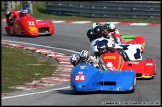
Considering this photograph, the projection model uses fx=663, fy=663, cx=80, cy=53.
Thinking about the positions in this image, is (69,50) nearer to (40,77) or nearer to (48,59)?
(48,59)

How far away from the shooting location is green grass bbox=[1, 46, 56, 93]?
49.1 feet

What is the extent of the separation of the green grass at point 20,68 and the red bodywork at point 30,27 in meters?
4.12

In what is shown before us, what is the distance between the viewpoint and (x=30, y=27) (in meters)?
24.0

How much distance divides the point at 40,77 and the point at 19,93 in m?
2.25

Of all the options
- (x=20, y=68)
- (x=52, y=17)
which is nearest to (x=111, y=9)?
(x=52, y=17)

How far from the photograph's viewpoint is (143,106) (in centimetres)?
1116

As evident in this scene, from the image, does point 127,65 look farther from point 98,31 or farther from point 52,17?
point 52,17

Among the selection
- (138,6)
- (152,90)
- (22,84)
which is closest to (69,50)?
(22,84)

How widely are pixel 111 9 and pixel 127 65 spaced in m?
15.3

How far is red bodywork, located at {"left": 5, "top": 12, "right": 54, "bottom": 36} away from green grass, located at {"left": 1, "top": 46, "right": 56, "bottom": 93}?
4123 mm

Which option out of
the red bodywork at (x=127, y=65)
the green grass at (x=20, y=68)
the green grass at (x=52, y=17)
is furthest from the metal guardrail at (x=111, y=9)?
the red bodywork at (x=127, y=65)

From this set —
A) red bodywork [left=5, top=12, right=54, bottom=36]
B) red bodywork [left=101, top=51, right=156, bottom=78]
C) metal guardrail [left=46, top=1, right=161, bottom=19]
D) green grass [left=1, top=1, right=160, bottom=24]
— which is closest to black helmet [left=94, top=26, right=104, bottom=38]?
red bodywork [left=101, top=51, right=156, bottom=78]

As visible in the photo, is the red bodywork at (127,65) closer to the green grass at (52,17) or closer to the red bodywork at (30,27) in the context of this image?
the red bodywork at (30,27)

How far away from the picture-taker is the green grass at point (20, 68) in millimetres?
14977
